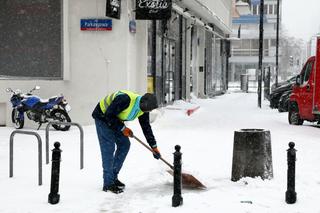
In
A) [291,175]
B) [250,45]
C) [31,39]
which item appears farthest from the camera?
[250,45]

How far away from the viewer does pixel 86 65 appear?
15.6 m

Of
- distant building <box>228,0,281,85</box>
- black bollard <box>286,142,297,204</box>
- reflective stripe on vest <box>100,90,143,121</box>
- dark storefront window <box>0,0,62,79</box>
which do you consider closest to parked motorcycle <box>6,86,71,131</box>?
dark storefront window <box>0,0,62,79</box>

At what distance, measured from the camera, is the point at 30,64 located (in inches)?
637

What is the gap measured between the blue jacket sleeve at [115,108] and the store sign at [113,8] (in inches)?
316

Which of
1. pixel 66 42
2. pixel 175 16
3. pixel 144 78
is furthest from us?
pixel 175 16

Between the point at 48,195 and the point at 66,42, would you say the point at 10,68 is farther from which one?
the point at 48,195

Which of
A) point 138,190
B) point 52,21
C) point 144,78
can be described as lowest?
point 138,190

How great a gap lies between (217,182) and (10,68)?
9.86 metres

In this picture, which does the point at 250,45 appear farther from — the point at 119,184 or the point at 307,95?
the point at 119,184

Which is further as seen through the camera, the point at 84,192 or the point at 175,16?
the point at 175,16

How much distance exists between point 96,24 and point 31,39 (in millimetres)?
2151

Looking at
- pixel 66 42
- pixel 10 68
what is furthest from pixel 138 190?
pixel 10 68

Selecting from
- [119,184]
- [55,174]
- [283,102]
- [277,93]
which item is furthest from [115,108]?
[277,93]

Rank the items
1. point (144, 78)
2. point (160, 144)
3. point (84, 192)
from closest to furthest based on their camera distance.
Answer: point (84, 192)
point (160, 144)
point (144, 78)
